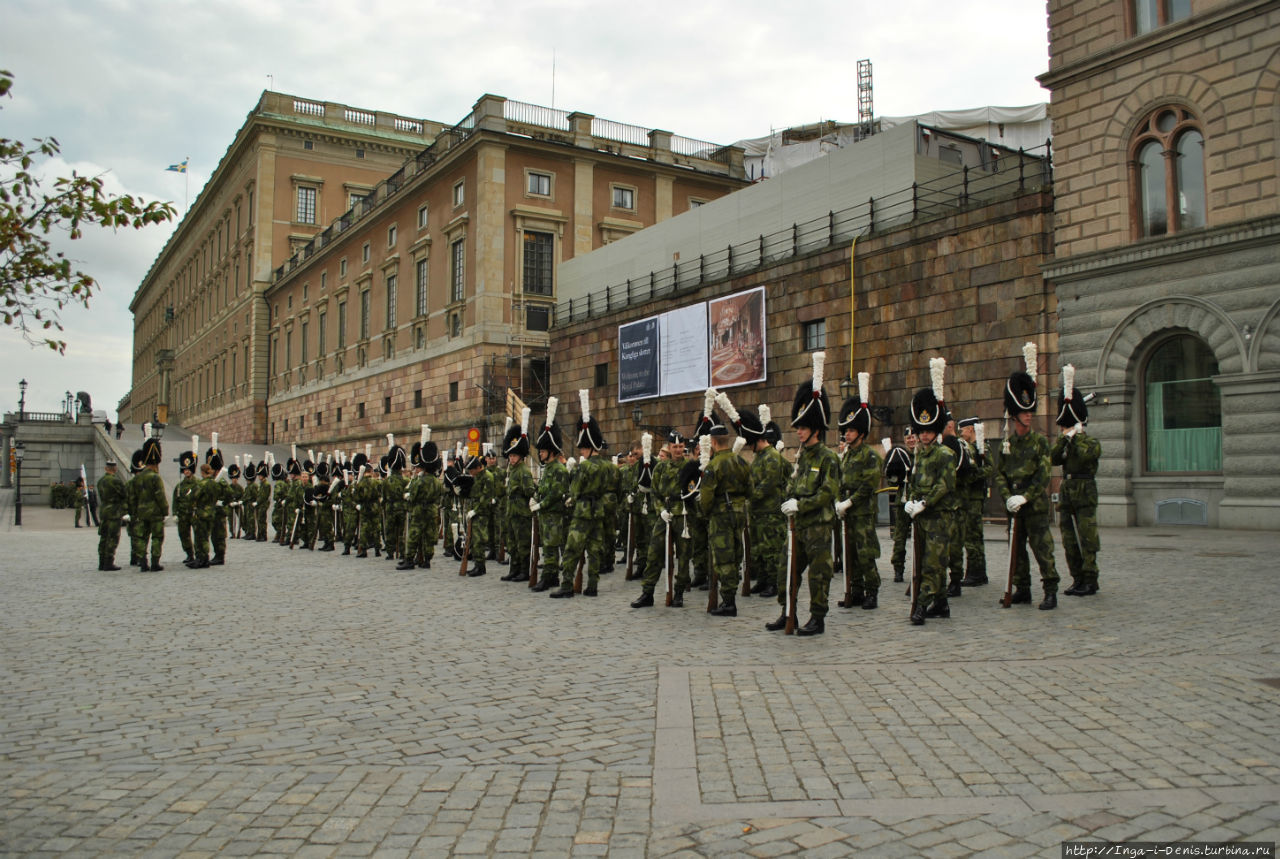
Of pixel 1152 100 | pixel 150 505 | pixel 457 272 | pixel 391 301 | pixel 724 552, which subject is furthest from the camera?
pixel 391 301

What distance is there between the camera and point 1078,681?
6.32 m

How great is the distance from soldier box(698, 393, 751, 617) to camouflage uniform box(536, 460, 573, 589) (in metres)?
2.77

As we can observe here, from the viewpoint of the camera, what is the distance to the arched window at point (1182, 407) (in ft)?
61.6

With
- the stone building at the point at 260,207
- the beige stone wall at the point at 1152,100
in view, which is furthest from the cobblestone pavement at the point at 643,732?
the stone building at the point at 260,207

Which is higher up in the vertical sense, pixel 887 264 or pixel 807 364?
pixel 887 264

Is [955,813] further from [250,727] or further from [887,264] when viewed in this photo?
[887,264]

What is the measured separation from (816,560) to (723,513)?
6.16 feet

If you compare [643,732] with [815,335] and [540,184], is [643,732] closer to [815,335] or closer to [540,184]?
[815,335]

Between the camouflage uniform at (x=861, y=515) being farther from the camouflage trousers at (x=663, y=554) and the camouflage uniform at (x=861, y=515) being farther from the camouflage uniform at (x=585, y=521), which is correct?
the camouflage uniform at (x=585, y=521)

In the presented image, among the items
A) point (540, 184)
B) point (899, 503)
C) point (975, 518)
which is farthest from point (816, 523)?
point (540, 184)

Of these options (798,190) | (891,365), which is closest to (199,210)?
(798,190)

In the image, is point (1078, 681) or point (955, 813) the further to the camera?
point (1078, 681)

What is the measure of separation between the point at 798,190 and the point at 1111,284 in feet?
36.3

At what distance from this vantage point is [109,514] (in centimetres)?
1648
